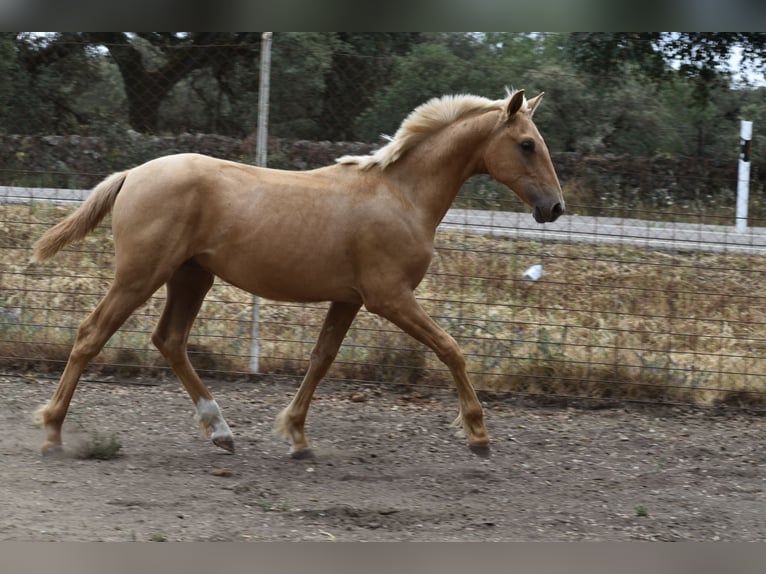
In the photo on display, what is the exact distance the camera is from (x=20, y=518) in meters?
3.89

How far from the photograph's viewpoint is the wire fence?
7086 millimetres

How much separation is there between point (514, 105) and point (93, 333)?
2845 millimetres

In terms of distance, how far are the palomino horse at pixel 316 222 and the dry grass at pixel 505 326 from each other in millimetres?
1923

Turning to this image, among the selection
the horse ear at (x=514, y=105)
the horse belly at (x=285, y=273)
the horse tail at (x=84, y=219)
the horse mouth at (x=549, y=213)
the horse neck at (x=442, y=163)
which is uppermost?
the horse ear at (x=514, y=105)

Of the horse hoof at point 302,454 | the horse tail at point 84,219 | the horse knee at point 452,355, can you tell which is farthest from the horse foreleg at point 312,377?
the horse tail at point 84,219

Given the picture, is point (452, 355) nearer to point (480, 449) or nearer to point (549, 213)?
point (480, 449)

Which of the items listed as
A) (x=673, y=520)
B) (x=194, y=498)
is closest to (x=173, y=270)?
(x=194, y=498)

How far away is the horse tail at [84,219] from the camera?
5.11 m

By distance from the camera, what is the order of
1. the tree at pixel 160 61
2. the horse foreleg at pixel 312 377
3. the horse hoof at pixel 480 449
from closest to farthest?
the horse hoof at pixel 480 449 < the horse foreleg at pixel 312 377 < the tree at pixel 160 61

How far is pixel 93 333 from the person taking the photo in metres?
5.00

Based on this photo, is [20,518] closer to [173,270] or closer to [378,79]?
[173,270]

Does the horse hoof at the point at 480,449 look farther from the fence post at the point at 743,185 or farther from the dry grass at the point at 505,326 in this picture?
the fence post at the point at 743,185
